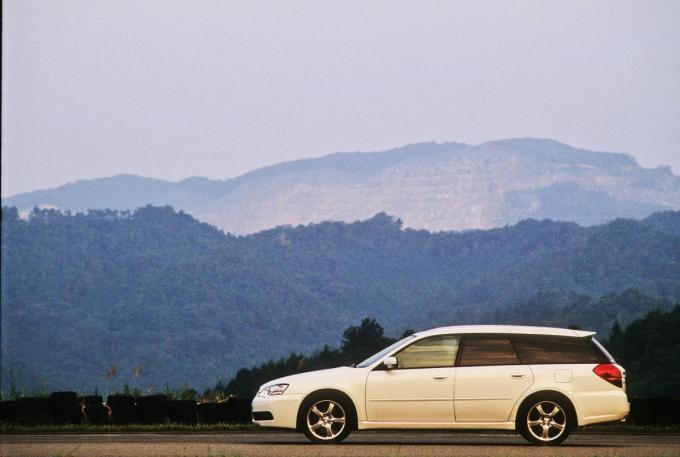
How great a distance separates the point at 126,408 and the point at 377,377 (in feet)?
21.7

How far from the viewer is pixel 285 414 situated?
52.6 feet

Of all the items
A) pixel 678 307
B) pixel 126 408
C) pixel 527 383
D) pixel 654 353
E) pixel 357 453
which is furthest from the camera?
pixel 678 307

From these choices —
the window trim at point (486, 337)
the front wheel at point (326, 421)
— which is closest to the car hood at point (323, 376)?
the front wheel at point (326, 421)

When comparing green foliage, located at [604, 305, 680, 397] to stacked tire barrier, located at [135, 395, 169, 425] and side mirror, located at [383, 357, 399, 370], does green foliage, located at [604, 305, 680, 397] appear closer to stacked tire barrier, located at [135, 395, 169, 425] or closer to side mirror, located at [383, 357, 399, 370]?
stacked tire barrier, located at [135, 395, 169, 425]

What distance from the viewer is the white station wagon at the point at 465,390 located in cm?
1589

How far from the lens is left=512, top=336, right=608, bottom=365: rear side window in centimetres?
1616

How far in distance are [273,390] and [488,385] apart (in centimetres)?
274

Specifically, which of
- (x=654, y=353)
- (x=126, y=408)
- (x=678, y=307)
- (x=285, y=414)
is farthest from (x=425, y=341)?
(x=678, y=307)

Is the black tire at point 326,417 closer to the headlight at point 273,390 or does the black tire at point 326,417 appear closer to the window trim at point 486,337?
the headlight at point 273,390

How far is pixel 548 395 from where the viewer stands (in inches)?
626

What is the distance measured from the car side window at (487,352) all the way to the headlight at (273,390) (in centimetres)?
230

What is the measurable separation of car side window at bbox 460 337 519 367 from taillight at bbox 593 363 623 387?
104 centimetres

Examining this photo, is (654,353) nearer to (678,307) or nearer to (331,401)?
(678,307)

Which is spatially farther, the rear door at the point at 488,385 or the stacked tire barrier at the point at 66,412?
the stacked tire barrier at the point at 66,412
